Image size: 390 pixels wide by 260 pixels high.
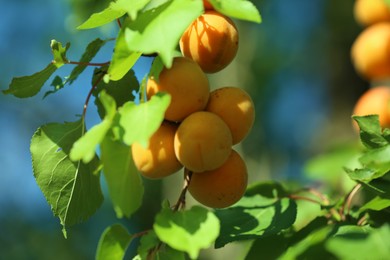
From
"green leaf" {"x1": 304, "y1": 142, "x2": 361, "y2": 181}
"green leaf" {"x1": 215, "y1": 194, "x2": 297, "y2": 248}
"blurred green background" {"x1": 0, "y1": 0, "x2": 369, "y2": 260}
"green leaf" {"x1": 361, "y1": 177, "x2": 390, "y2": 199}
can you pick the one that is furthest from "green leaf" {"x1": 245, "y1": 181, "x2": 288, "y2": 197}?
"blurred green background" {"x1": 0, "y1": 0, "x2": 369, "y2": 260}

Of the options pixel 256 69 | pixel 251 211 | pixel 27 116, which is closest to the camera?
pixel 251 211

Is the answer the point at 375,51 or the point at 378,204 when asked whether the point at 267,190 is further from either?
the point at 375,51

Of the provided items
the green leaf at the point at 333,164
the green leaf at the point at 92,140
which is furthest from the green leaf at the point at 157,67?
the green leaf at the point at 333,164

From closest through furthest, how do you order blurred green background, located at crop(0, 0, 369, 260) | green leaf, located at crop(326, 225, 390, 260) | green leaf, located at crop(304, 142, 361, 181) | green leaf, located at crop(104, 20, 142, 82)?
green leaf, located at crop(326, 225, 390, 260)
green leaf, located at crop(104, 20, 142, 82)
green leaf, located at crop(304, 142, 361, 181)
blurred green background, located at crop(0, 0, 369, 260)

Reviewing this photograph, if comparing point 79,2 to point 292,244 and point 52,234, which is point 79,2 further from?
point 52,234

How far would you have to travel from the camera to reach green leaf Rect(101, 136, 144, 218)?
0.70 meters

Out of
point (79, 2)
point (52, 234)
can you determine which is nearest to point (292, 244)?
point (79, 2)

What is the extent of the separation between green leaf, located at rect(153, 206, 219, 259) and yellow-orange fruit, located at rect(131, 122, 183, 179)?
80 millimetres

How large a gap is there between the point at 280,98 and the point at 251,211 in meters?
5.31

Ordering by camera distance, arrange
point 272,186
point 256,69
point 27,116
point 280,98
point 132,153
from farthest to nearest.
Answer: point 280,98 < point 27,116 < point 256,69 < point 272,186 < point 132,153

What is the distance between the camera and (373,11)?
1380 millimetres

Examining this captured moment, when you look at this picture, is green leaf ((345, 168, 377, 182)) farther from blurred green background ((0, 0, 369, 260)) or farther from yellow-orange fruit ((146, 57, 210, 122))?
blurred green background ((0, 0, 369, 260))

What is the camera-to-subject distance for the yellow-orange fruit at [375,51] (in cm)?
139

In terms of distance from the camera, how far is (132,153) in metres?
0.75
